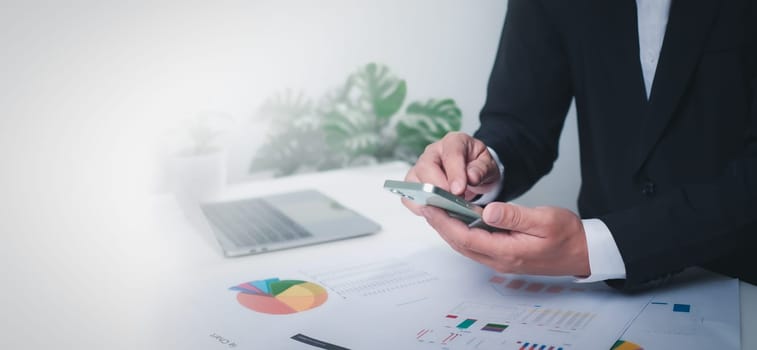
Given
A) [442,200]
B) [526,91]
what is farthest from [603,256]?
[526,91]

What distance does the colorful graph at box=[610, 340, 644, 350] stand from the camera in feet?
2.69

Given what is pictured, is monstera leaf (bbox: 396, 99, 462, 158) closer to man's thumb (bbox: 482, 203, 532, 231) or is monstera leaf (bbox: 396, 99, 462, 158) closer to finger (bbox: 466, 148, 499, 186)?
finger (bbox: 466, 148, 499, 186)

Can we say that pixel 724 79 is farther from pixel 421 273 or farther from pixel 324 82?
pixel 324 82

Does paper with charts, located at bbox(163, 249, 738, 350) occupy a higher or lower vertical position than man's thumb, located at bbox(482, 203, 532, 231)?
lower

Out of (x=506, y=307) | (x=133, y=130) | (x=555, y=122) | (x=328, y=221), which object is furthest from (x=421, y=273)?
(x=133, y=130)

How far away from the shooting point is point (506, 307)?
953 millimetres

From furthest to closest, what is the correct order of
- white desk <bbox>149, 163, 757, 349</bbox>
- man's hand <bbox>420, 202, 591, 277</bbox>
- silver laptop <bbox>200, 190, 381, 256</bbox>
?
silver laptop <bbox>200, 190, 381, 256</bbox>
white desk <bbox>149, 163, 757, 349</bbox>
man's hand <bbox>420, 202, 591, 277</bbox>

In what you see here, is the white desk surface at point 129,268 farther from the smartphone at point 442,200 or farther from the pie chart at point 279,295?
the smartphone at point 442,200

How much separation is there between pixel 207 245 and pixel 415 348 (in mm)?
617

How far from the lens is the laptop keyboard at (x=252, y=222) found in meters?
1.31

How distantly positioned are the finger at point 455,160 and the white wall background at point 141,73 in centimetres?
72

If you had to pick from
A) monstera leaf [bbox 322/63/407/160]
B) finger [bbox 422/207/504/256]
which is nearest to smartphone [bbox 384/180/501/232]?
finger [bbox 422/207/504/256]

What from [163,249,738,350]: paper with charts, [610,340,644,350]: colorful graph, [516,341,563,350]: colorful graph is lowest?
[610,340,644,350]: colorful graph

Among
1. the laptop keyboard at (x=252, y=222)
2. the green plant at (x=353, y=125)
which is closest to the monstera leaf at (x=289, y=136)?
the green plant at (x=353, y=125)
